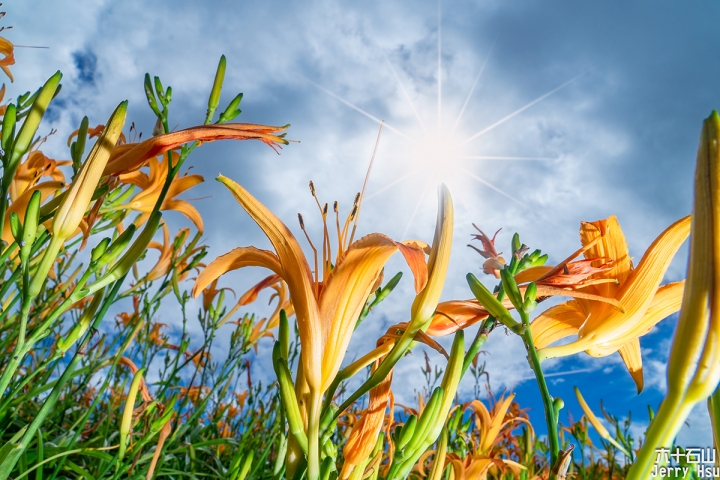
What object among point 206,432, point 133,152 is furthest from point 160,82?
point 206,432

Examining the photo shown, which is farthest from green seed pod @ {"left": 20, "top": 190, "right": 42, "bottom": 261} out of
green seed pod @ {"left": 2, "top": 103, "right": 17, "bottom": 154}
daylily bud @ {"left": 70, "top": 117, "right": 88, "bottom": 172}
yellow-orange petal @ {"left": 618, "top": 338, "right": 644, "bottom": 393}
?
yellow-orange petal @ {"left": 618, "top": 338, "right": 644, "bottom": 393}

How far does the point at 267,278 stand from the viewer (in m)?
1.25

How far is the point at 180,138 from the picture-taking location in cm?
79

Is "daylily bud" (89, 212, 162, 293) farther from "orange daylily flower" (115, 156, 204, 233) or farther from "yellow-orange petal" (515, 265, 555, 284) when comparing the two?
"yellow-orange petal" (515, 265, 555, 284)

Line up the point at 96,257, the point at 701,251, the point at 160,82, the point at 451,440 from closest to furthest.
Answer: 1. the point at 701,251
2. the point at 96,257
3. the point at 160,82
4. the point at 451,440

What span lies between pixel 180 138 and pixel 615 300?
2.52 ft

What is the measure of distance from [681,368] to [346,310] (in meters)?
0.45

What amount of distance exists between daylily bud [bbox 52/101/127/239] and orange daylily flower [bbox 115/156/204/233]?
1.81ft

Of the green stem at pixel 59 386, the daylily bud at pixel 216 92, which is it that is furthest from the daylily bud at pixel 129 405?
the daylily bud at pixel 216 92

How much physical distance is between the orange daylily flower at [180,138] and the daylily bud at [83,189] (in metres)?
0.03

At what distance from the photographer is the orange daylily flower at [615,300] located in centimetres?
79

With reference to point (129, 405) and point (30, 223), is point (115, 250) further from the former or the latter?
point (129, 405)

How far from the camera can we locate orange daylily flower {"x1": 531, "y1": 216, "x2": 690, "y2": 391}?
0.79 metres

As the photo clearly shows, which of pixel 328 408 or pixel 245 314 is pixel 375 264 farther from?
pixel 245 314
